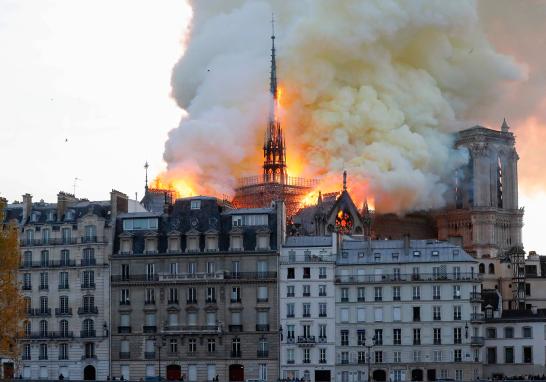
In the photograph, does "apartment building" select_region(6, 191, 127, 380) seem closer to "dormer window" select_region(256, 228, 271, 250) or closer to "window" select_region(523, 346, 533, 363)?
Answer: "dormer window" select_region(256, 228, 271, 250)

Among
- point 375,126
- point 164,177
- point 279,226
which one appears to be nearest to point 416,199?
point 375,126

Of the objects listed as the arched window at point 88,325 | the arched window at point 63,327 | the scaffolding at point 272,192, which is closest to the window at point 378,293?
the arched window at point 88,325

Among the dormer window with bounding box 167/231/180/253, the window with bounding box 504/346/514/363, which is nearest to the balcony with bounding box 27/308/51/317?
the dormer window with bounding box 167/231/180/253

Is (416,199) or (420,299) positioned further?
(416,199)

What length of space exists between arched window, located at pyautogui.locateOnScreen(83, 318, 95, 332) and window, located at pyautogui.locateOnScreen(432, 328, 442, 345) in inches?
1011

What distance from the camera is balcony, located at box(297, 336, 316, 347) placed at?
379 feet

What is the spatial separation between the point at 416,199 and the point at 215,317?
152 ft

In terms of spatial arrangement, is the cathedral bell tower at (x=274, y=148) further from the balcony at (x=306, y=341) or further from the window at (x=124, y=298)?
the balcony at (x=306, y=341)

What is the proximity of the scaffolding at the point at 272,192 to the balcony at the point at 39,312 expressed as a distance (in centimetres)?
3656

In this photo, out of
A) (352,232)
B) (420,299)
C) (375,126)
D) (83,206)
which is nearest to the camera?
(420,299)

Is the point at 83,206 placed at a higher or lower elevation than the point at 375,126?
lower

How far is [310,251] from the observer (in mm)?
117500

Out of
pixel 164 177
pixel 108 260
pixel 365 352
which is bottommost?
pixel 365 352

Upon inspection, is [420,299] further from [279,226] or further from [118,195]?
[118,195]
